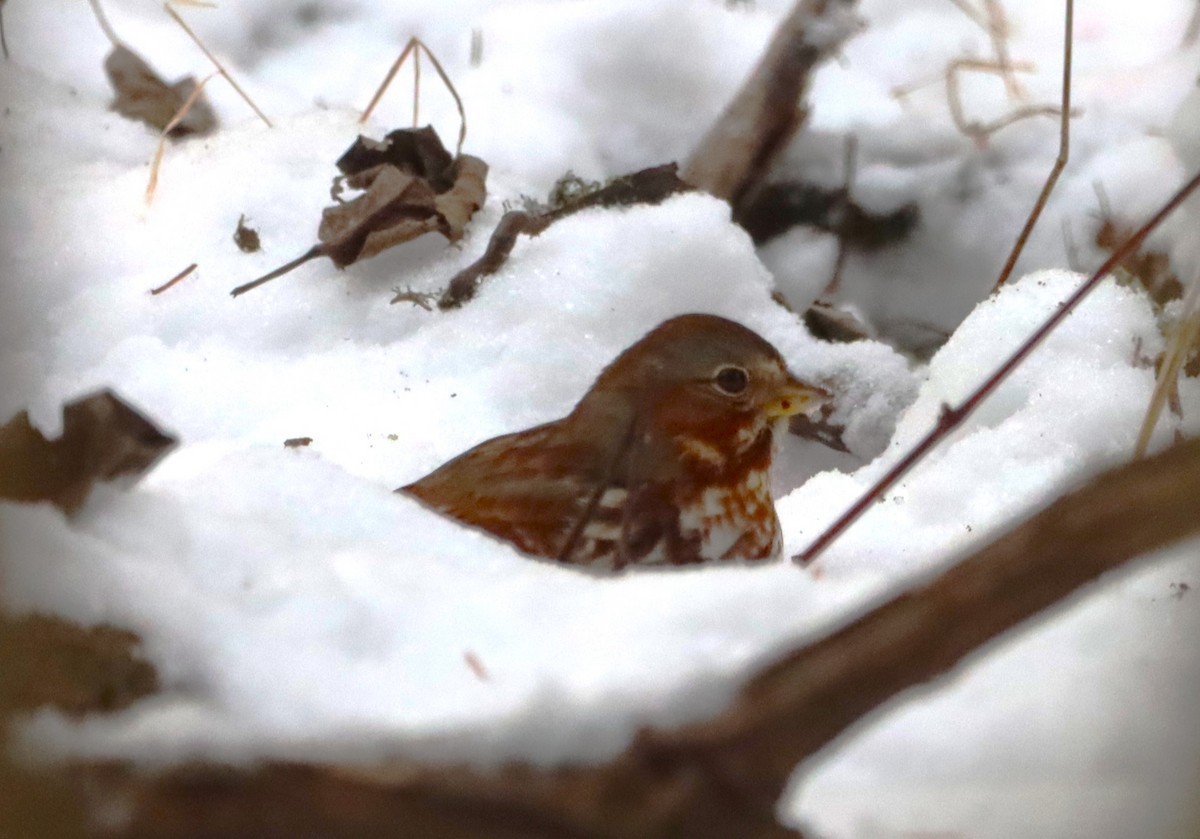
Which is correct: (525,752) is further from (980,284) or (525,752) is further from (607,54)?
(607,54)

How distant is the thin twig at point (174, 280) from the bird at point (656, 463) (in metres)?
0.94

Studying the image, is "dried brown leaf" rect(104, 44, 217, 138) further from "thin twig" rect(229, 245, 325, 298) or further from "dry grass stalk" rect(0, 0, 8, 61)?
"thin twig" rect(229, 245, 325, 298)

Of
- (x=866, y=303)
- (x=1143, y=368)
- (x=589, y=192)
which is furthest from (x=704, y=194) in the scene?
(x=1143, y=368)

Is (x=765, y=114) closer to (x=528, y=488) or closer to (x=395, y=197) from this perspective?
(x=395, y=197)

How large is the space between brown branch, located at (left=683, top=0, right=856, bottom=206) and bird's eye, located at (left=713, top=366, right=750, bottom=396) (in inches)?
53.3

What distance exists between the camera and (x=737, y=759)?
2.14ft

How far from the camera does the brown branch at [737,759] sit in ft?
2.06

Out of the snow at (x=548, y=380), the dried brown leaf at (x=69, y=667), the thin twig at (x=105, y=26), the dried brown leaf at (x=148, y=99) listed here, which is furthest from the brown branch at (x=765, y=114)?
the dried brown leaf at (x=69, y=667)

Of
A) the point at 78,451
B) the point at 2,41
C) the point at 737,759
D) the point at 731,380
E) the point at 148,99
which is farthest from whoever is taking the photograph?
the point at 148,99

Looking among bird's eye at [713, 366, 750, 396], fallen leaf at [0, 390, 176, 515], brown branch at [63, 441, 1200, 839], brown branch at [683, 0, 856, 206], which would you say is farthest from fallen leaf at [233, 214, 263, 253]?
brown branch at [63, 441, 1200, 839]

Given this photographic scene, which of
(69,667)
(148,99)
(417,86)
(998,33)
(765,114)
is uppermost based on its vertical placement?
(998,33)

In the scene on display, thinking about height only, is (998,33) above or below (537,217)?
above

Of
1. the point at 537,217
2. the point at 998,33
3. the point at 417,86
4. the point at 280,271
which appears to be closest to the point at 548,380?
the point at 537,217

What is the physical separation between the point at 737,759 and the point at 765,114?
2.48m
